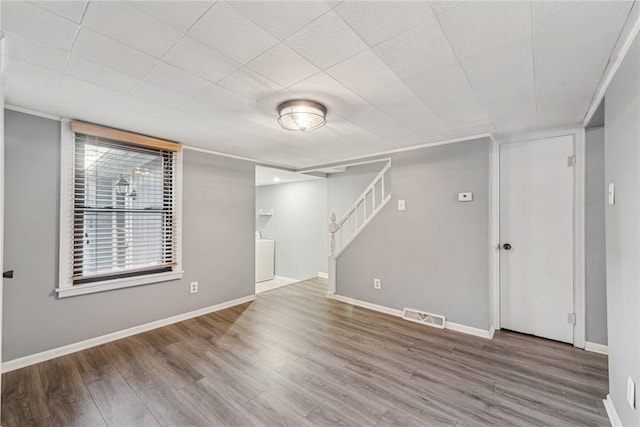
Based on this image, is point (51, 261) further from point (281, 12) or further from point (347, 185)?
point (347, 185)

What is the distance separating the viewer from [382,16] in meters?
1.23

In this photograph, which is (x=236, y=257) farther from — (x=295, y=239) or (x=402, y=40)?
(x=402, y=40)

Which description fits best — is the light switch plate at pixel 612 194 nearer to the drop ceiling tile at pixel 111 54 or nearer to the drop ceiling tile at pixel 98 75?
the drop ceiling tile at pixel 111 54

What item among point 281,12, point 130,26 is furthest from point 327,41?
point 130,26

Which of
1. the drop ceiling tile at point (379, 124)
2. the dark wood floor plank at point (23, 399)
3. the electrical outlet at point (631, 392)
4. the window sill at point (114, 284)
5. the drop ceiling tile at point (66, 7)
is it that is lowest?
the dark wood floor plank at point (23, 399)

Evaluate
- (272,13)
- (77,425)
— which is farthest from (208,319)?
(272,13)

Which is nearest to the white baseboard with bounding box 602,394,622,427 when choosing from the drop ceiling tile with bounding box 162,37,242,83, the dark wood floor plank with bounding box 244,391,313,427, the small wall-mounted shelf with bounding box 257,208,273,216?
the dark wood floor plank with bounding box 244,391,313,427

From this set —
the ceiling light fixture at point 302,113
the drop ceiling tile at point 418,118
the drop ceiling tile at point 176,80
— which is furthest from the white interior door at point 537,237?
the drop ceiling tile at point 176,80

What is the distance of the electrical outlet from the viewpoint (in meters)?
1.37

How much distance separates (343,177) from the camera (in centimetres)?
553

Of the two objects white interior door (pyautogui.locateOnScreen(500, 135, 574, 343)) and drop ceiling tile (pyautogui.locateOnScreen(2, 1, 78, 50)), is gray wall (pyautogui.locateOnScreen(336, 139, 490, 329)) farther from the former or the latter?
drop ceiling tile (pyautogui.locateOnScreen(2, 1, 78, 50))

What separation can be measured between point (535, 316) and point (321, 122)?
3062 millimetres

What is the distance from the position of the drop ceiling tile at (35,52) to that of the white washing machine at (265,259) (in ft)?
15.7

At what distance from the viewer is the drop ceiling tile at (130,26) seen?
1186 mm
